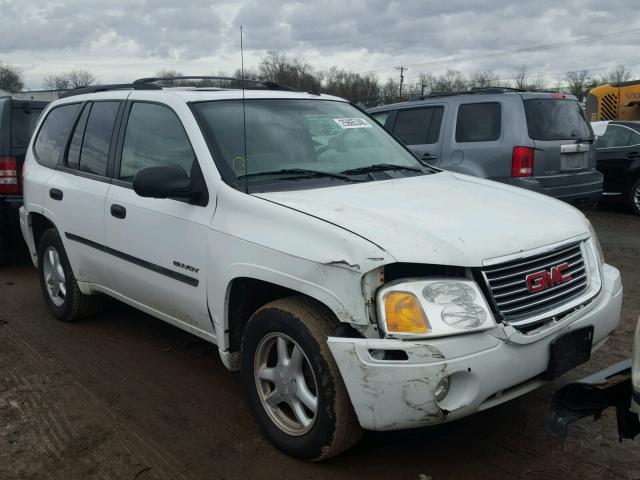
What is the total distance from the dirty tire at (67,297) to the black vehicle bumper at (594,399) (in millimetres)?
3761

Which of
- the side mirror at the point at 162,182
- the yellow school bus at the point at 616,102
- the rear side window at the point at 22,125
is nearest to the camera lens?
the side mirror at the point at 162,182

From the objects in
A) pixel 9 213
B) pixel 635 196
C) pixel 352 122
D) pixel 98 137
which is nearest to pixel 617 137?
pixel 635 196

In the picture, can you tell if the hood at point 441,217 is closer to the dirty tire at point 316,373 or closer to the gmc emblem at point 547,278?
the gmc emblem at point 547,278

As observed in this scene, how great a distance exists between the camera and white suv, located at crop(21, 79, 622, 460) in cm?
259

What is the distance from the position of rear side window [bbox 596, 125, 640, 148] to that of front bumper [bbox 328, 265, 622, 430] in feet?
30.4

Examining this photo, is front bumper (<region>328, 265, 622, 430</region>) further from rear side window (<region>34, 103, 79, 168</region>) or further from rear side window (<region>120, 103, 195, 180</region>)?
rear side window (<region>34, 103, 79, 168</region>)

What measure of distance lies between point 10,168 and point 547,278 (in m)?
6.12

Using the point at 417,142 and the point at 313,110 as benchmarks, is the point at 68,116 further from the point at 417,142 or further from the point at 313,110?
the point at 417,142

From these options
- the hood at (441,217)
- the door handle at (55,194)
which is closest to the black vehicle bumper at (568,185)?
the hood at (441,217)

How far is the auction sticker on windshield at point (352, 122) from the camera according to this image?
4.21 m

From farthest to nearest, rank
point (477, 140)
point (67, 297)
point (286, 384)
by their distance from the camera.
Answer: point (477, 140), point (67, 297), point (286, 384)

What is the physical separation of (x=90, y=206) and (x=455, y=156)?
4.87 meters

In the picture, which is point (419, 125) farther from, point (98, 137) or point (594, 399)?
point (594, 399)

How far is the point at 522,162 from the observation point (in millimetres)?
7352
